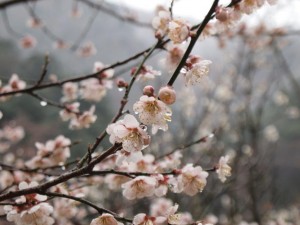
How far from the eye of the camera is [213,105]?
9.09 metres

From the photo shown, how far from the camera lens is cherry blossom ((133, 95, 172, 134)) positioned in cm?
119

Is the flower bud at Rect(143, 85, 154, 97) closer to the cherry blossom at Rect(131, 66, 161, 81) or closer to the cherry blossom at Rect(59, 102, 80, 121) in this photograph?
the cherry blossom at Rect(131, 66, 161, 81)

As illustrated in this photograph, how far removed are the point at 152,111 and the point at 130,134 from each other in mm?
98

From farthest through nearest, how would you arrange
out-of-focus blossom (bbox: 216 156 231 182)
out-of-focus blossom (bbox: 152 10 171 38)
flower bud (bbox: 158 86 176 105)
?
out-of-focus blossom (bbox: 152 10 171 38) < out-of-focus blossom (bbox: 216 156 231 182) < flower bud (bbox: 158 86 176 105)

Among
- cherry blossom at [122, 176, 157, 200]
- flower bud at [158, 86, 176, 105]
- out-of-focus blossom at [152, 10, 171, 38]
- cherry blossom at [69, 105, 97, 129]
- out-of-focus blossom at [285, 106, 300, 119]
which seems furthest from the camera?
out-of-focus blossom at [285, 106, 300, 119]

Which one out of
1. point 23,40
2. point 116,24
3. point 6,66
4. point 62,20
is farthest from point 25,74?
point 116,24

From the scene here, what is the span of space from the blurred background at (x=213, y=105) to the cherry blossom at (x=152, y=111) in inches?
20.3

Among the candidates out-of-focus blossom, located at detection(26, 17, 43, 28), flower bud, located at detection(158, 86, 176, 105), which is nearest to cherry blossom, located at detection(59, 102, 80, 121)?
flower bud, located at detection(158, 86, 176, 105)

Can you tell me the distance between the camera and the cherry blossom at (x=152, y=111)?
119 centimetres

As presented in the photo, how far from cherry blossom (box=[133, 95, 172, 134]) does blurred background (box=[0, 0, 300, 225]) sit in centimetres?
51

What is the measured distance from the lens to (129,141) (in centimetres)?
119

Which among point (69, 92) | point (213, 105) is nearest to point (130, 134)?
point (69, 92)

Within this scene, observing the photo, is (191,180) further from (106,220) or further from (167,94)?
(167,94)

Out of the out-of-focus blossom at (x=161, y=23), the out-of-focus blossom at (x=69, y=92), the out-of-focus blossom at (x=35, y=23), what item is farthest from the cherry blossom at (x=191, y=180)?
the out-of-focus blossom at (x=35, y=23)
